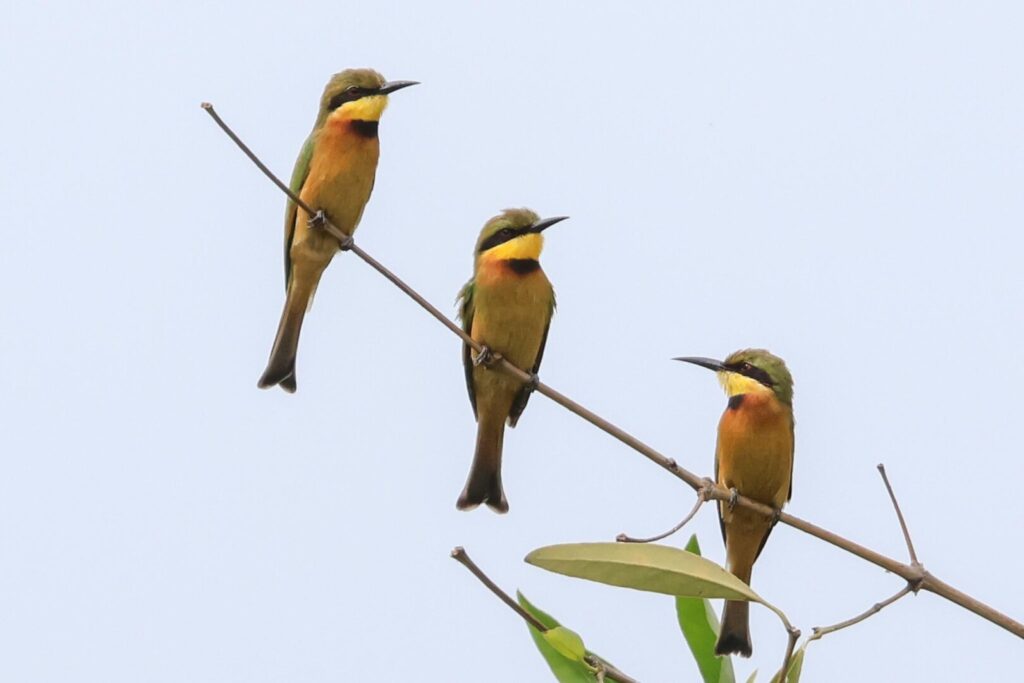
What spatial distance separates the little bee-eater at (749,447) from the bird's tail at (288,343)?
4.79 feet

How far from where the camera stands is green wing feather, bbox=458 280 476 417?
4.71 meters

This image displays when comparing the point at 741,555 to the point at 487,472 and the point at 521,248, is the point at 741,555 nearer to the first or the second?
the point at 487,472

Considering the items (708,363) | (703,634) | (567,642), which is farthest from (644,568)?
(708,363)

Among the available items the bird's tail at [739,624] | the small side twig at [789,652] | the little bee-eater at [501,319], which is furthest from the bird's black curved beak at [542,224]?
the small side twig at [789,652]

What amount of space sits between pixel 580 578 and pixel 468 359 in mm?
2576

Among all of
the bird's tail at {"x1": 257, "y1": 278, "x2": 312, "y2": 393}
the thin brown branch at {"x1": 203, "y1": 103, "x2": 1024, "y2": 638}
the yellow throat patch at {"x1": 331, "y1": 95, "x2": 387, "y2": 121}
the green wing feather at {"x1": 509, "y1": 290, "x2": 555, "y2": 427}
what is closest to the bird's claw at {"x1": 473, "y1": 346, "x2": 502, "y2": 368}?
the green wing feather at {"x1": 509, "y1": 290, "x2": 555, "y2": 427}

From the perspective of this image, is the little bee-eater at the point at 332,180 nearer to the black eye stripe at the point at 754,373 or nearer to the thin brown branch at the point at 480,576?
the black eye stripe at the point at 754,373

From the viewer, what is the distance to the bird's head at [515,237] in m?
4.62

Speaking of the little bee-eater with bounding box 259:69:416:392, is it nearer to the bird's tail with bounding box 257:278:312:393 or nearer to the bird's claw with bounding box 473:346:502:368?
the bird's tail with bounding box 257:278:312:393

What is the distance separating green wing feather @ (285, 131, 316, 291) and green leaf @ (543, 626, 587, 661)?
9.54 feet

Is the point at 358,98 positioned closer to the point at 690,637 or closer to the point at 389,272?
the point at 389,272

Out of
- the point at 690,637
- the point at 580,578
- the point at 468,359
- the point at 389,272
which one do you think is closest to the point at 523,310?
the point at 468,359

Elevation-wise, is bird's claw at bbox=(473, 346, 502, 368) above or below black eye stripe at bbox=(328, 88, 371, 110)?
below

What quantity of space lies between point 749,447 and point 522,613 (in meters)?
2.33
